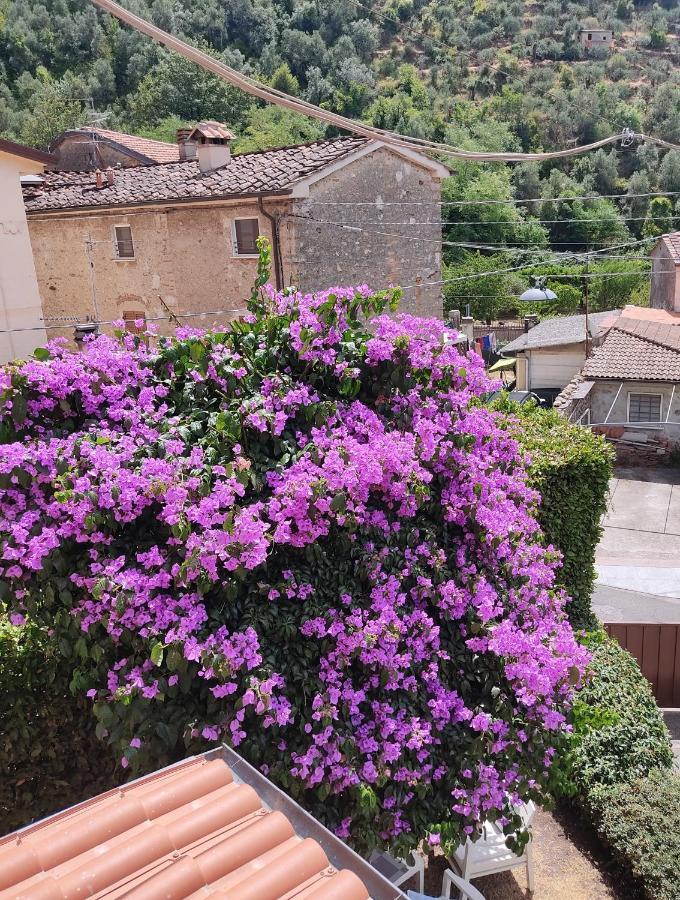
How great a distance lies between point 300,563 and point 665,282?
105 feet

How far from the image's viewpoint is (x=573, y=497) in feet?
28.4

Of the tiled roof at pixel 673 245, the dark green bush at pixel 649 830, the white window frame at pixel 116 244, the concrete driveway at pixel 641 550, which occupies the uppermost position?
the white window frame at pixel 116 244

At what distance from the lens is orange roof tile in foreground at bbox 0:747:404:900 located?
2.79 m

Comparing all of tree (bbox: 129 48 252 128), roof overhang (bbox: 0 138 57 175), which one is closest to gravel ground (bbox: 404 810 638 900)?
roof overhang (bbox: 0 138 57 175)

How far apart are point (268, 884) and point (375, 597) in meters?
1.78

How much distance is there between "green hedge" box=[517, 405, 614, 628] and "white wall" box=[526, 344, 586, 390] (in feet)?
61.6

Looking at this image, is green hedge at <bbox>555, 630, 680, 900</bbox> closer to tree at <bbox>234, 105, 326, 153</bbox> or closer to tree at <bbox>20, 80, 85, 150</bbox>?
tree at <bbox>234, 105, 326, 153</bbox>

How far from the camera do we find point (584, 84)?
A: 3137 inches

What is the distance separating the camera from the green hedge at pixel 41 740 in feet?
15.5

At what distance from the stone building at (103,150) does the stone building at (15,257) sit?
18301 mm

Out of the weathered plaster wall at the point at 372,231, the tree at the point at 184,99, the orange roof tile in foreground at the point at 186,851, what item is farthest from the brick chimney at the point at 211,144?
the tree at the point at 184,99

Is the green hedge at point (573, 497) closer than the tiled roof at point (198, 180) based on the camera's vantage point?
Yes

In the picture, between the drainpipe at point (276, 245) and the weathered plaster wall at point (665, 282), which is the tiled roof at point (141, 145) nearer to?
the drainpipe at point (276, 245)

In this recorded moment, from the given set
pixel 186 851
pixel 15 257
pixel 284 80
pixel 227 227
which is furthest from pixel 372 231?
pixel 284 80
